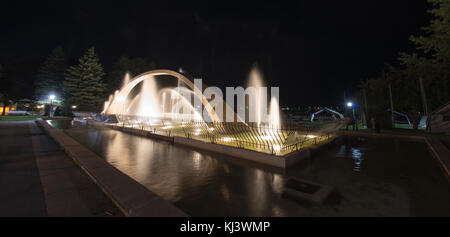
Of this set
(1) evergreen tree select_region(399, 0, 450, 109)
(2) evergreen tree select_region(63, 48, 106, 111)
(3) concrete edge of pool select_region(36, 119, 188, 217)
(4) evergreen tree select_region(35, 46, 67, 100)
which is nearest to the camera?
(3) concrete edge of pool select_region(36, 119, 188, 217)

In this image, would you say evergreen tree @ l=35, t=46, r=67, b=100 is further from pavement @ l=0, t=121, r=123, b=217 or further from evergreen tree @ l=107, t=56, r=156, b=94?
pavement @ l=0, t=121, r=123, b=217

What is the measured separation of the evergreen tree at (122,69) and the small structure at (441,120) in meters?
48.8

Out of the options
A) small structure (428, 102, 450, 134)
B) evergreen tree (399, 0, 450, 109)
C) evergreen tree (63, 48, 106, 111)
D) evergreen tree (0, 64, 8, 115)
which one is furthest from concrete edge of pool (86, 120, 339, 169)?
evergreen tree (0, 64, 8, 115)

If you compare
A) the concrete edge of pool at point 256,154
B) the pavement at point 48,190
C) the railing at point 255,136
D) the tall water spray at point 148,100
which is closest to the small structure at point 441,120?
the railing at point 255,136

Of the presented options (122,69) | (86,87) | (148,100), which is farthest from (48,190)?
(122,69)

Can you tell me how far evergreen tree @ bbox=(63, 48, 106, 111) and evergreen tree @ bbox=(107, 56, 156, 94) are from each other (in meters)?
2.20

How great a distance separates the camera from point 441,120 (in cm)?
1390

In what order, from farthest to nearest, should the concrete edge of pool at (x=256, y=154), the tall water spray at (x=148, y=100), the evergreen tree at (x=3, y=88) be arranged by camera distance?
the tall water spray at (x=148, y=100) < the evergreen tree at (x=3, y=88) < the concrete edge of pool at (x=256, y=154)

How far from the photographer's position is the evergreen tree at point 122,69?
39.8 m

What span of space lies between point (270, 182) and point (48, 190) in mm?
4743

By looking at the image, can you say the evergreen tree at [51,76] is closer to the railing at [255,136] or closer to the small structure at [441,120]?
the railing at [255,136]

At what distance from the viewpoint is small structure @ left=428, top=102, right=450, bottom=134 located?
1351cm

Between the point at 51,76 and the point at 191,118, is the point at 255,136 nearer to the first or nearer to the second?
the point at 191,118

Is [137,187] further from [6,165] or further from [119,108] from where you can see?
[119,108]
